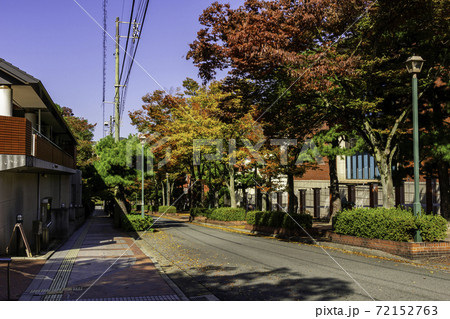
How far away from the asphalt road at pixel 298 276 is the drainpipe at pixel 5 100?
702cm

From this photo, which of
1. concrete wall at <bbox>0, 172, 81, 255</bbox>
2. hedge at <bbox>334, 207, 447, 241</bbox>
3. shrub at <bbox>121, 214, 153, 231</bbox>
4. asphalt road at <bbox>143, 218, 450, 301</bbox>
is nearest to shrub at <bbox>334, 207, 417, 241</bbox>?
hedge at <bbox>334, 207, 447, 241</bbox>

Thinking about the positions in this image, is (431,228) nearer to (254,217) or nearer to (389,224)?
(389,224)

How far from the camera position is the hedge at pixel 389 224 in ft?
44.3

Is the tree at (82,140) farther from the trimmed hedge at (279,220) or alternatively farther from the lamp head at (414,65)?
the lamp head at (414,65)

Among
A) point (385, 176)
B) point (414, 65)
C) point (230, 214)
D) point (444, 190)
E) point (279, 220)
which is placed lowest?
point (230, 214)

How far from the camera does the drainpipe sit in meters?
14.0

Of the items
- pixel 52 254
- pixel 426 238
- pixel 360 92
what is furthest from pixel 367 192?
pixel 52 254

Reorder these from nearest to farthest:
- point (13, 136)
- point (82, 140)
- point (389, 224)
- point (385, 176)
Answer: point (13, 136) < point (389, 224) < point (385, 176) < point (82, 140)

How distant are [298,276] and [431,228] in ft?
18.4

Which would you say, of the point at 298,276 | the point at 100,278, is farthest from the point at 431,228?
the point at 100,278

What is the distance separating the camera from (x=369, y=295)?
27.0 ft

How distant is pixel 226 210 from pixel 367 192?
12.0 meters

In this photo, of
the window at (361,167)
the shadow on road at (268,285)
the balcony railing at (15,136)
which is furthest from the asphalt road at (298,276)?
the window at (361,167)

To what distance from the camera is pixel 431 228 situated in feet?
44.0
